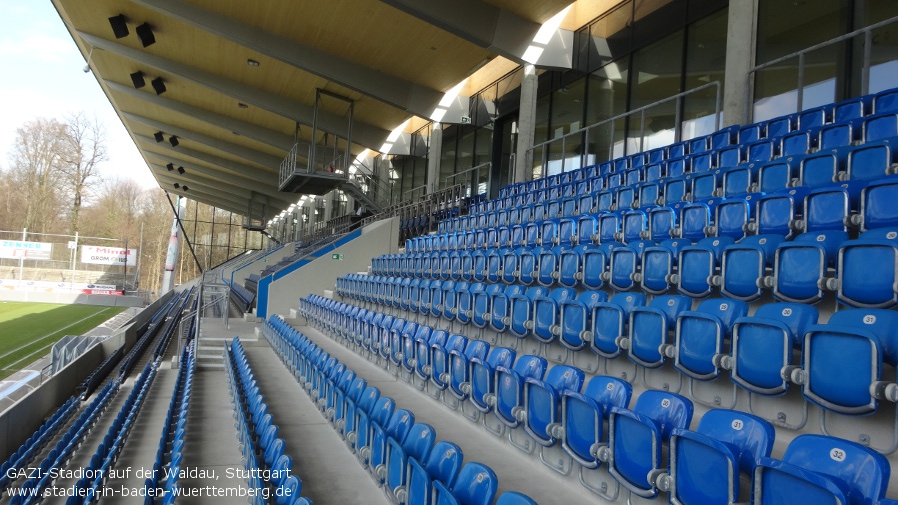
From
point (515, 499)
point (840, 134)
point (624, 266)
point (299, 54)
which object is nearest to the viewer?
point (515, 499)

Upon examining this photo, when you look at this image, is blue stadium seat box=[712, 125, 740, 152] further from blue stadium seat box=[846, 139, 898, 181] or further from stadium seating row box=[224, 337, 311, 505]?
stadium seating row box=[224, 337, 311, 505]

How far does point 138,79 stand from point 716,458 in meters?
17.1

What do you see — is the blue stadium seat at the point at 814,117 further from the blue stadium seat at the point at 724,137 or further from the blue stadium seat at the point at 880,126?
the blue stadium seat at the point at 880,126

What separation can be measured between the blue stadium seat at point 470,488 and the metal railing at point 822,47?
6.21 m

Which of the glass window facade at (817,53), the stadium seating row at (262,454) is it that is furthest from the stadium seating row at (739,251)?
the glass window facade at (817,53)

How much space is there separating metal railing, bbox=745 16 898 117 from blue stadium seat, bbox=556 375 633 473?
5.35 metres

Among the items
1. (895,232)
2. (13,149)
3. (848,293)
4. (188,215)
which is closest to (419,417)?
(848,293)

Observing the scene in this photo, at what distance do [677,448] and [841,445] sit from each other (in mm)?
494

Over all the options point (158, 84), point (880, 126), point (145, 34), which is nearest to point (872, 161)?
point (880, 126)

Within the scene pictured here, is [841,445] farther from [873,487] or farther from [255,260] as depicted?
[255,260]

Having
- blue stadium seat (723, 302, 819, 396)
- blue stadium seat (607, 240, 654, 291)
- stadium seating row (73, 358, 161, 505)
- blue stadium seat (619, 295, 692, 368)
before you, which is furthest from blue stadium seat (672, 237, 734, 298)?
stadium seating row (73, 358, 161, 505)

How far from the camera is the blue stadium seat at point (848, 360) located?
2.11m

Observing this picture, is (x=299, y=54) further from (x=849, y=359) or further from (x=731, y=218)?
(x=849, y=359)

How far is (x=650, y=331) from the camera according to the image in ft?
10.5
